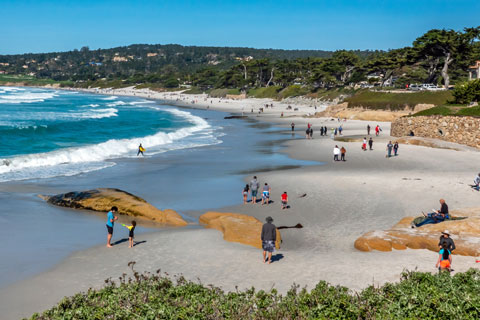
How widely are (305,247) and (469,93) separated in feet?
130

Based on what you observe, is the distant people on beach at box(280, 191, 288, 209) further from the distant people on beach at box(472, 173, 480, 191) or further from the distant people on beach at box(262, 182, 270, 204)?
the distant people on beach at box(472, 173, 480, 191)

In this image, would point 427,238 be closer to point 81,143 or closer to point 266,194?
point 266,194

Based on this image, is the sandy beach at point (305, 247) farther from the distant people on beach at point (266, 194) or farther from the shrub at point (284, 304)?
the shrub at point (284, 304)

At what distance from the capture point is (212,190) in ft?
79.2

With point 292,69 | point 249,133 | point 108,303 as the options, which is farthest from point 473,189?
point 292,69

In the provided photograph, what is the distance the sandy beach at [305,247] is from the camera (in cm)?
1179

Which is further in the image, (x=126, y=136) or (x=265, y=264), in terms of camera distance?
(x=126, y=136)

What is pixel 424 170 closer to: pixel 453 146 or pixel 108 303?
pixel 453 146

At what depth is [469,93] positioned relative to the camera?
4694 cm

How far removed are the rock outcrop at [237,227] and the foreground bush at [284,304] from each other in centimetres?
592

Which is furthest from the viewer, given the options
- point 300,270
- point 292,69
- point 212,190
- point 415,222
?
point 292,69

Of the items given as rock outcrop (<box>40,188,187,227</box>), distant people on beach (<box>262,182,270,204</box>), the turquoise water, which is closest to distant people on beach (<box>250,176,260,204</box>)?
distant people on beach (<box>262,182,270,204</box>)

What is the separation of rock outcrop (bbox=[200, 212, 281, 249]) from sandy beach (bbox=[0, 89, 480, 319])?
381mm

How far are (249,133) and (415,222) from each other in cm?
3809
